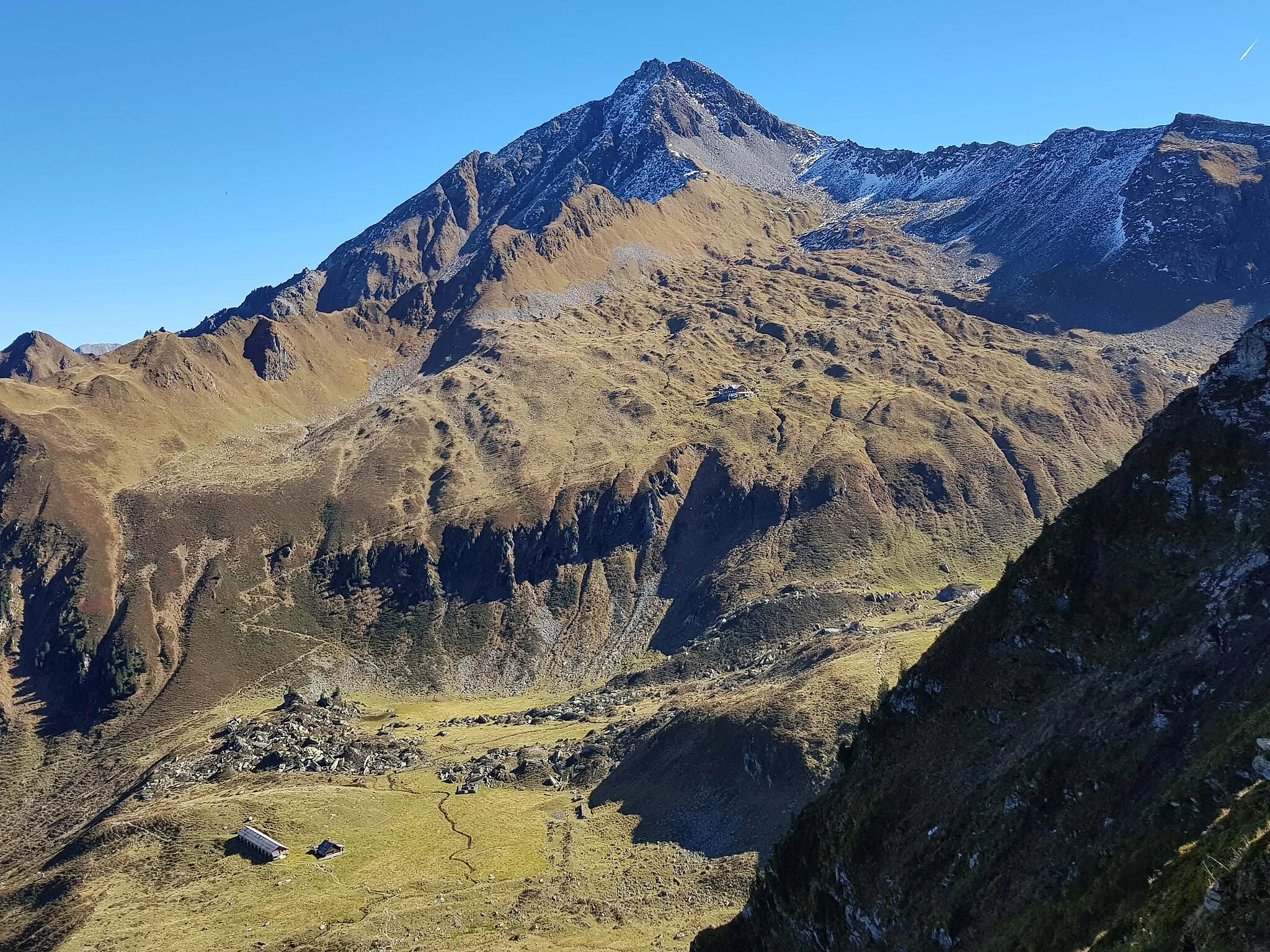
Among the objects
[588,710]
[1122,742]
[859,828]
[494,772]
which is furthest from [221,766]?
[1122,742]

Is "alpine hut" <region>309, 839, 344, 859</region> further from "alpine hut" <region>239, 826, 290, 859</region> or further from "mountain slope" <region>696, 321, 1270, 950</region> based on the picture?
"mountain slope" <region>696, 321, 1270, 950</region>

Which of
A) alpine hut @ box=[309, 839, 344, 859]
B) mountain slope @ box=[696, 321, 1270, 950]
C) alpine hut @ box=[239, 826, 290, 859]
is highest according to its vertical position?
mountain slope @ box=[696, 321, 1270, 950]

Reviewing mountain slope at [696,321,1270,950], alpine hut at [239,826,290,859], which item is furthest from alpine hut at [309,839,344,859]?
mountain slope at [696,321,1270,950]

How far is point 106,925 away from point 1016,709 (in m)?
114

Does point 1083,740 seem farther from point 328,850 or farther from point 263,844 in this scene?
point 263,844

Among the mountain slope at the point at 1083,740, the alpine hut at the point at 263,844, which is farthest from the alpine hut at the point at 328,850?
the mountain slope at the point at 1083,740

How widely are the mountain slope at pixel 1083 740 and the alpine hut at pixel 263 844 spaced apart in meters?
83.9

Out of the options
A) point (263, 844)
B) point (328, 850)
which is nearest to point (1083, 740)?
point (328, 850)

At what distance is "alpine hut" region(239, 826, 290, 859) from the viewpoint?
123 m

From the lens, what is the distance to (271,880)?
117250mm

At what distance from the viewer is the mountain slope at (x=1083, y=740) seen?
34125 millimetres

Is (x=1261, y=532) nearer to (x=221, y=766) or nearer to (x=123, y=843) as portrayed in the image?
(x=123, y=843)

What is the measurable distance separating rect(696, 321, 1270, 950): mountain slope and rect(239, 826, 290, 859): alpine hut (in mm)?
83854

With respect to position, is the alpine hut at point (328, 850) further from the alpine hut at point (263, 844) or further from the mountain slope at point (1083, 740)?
the mountain slope at point (1083, 740)
